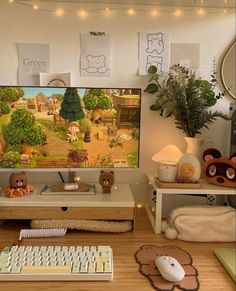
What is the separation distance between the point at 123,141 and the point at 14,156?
14.4 inches

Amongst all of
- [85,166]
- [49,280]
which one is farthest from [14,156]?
[49,280]

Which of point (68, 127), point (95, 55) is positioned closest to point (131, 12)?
point (95, 55)

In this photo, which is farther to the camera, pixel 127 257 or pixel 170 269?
pixel 127 257

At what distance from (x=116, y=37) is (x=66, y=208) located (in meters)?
0.67

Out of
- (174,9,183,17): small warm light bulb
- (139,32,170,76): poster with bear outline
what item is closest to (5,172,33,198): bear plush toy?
(139,32,170,76): poster with bear outline

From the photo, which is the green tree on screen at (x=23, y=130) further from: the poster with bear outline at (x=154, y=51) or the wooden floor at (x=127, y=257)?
the poster with bear outline at (x=154, y=51)

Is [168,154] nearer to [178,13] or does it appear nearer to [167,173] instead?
[167,173]

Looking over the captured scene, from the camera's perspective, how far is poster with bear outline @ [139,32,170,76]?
4.19ft

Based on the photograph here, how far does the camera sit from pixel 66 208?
1.05m

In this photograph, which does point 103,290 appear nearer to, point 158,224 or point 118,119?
point 158,224

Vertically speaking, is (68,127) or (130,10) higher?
(130,10)

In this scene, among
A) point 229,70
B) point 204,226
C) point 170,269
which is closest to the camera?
point 170,269

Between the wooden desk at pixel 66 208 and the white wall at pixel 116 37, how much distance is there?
0.27 metres

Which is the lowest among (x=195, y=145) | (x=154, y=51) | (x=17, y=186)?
(x=17, y=186)
